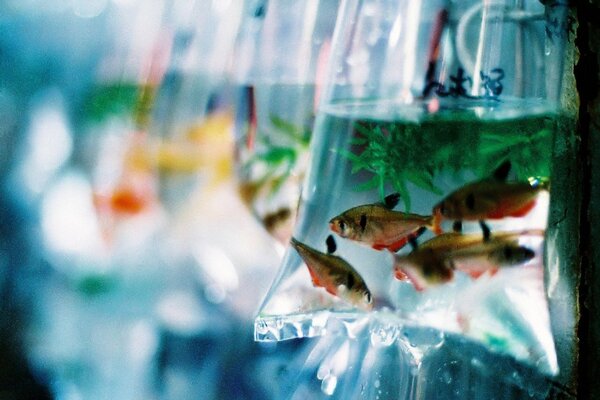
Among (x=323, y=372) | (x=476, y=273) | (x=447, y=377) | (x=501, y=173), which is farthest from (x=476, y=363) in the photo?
(x=501, y=173)

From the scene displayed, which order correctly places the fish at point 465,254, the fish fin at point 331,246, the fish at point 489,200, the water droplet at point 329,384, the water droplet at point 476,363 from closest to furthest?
the fish at point 489,200
the fish at point 465,254
the fish fin at point 331,246
the water droplet at point 476,363
the water droplet at point 329,384

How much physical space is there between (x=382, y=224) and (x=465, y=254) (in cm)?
21

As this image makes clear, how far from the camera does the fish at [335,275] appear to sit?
1.33 m

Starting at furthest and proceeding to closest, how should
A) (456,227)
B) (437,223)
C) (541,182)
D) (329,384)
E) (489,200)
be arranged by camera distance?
1. (329,384)
2. (541,182)
3. (456,227)
4. (437,223)
5. (489,200)

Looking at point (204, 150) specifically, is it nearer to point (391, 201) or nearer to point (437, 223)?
point (391, 201)

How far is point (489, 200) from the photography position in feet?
3.70

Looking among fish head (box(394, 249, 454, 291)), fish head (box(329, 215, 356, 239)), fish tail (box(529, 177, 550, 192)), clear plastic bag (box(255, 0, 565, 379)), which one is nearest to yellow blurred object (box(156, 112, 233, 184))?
clear plastic bag (box(255, 0, 565, 379))

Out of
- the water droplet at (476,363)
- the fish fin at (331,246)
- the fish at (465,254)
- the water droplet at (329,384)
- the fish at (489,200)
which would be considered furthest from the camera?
the water droplet at (329,384)

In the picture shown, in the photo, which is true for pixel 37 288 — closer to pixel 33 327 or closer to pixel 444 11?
pixel 33 327

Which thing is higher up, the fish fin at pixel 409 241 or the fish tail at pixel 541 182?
the fish tail at pixel 541 182

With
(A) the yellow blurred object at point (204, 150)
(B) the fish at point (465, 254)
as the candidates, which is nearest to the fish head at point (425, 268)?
(B) the fish at point (465, 254)

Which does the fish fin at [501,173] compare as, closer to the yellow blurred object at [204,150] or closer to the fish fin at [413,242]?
the fish fin at [413,242]

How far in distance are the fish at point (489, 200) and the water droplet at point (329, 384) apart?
779mm

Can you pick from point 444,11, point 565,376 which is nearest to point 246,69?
point 444,11
